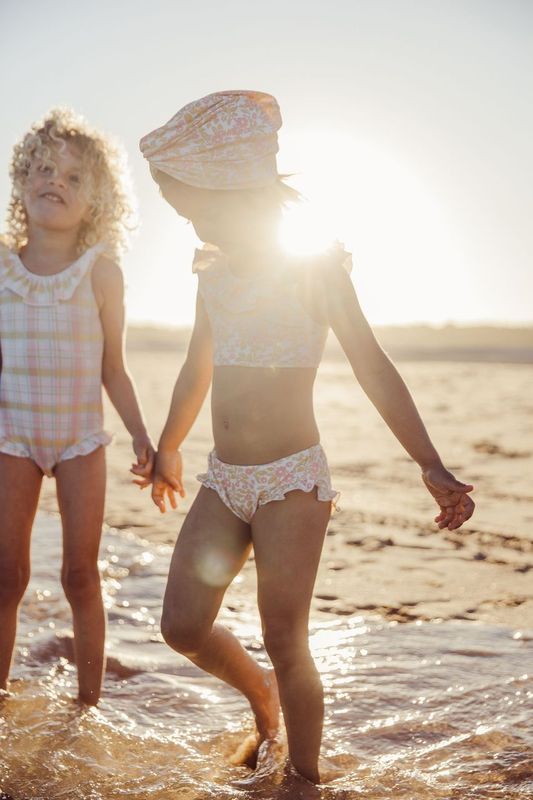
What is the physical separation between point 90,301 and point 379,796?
6.51ft

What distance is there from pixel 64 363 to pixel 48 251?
17.7 inches

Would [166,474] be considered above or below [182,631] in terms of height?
above

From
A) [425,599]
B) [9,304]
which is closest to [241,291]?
[9,304]

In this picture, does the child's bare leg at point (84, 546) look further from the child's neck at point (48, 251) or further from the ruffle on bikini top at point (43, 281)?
the child's neck at point (48, 251)

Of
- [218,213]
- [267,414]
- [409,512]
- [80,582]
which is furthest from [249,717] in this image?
[409,512]

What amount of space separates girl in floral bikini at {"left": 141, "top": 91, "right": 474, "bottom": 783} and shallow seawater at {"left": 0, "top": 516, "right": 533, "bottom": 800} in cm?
41

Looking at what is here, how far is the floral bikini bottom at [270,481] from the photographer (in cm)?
277

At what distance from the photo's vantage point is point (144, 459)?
3377 millimetres

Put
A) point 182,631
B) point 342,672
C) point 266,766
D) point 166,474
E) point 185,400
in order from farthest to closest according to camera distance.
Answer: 1. point 342,672
2. point 166,474
3. point 185,400
4. point 266,766
5. point 182,631

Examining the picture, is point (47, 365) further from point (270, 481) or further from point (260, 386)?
point (270, 481)

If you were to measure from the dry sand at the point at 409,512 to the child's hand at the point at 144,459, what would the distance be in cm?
155

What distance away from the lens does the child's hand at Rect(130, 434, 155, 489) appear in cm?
335

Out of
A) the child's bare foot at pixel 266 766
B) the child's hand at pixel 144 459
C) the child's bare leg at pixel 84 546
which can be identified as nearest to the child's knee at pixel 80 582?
the child's bare leg at pixel 84 546

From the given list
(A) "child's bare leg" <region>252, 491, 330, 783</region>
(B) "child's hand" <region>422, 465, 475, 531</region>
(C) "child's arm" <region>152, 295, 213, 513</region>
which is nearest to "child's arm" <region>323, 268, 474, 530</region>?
(B) "child's hand" <region>422, 465, 475, 531</region>
